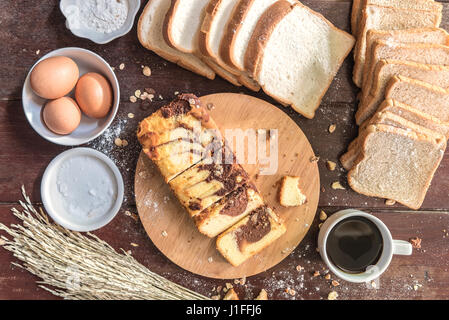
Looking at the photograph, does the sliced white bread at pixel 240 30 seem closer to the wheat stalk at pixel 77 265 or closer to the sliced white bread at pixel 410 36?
the sliced white bread at pixel 410 36

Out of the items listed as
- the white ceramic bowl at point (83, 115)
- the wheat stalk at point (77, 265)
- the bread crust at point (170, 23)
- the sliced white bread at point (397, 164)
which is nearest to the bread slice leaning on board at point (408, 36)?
the sliced white bread at point (397, 164)

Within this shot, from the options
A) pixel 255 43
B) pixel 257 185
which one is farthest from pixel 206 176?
pixel 255 43

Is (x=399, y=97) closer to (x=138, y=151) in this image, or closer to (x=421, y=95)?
(x=421, y=95)

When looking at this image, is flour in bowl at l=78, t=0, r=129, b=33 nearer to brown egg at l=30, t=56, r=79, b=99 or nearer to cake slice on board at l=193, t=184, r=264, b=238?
brown egg at l=30, t=56, r=79, b=99

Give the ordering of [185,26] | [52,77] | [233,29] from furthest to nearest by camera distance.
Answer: [185,26] < [233,29] < [52,77]

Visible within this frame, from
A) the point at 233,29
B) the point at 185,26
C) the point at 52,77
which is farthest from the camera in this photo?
the point at 185,26
